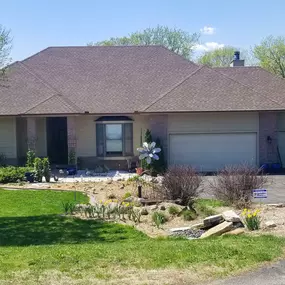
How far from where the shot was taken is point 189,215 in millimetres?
12695

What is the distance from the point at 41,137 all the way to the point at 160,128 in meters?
6.81

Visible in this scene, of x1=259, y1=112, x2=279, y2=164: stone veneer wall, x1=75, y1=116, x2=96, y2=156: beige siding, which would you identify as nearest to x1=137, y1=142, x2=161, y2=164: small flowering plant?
x1=75, y1=116, x2=96, y2=156: beige siding

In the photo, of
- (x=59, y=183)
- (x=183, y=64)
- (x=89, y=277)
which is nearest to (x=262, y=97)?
(x=183, y=64)

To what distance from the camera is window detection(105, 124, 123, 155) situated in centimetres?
2588

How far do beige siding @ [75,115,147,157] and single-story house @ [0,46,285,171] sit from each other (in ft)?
0.18

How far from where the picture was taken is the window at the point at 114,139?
25875mm

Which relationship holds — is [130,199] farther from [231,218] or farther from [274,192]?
[274,192]

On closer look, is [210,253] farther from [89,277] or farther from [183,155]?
[183,155]

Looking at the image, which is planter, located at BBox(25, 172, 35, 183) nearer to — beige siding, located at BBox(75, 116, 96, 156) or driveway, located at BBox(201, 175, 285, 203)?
beige siding, located at BBox(75, 116, 96, 156)

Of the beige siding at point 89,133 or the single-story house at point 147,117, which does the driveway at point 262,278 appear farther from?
the beige siding at point 89,133

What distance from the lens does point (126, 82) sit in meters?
27.9

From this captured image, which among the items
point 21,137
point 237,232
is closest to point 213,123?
point 21,137

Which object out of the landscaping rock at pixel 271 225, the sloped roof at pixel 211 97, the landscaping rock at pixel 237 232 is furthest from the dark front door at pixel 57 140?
the landscaping rock at pixel 271 225

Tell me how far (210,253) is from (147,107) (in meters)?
17.5
